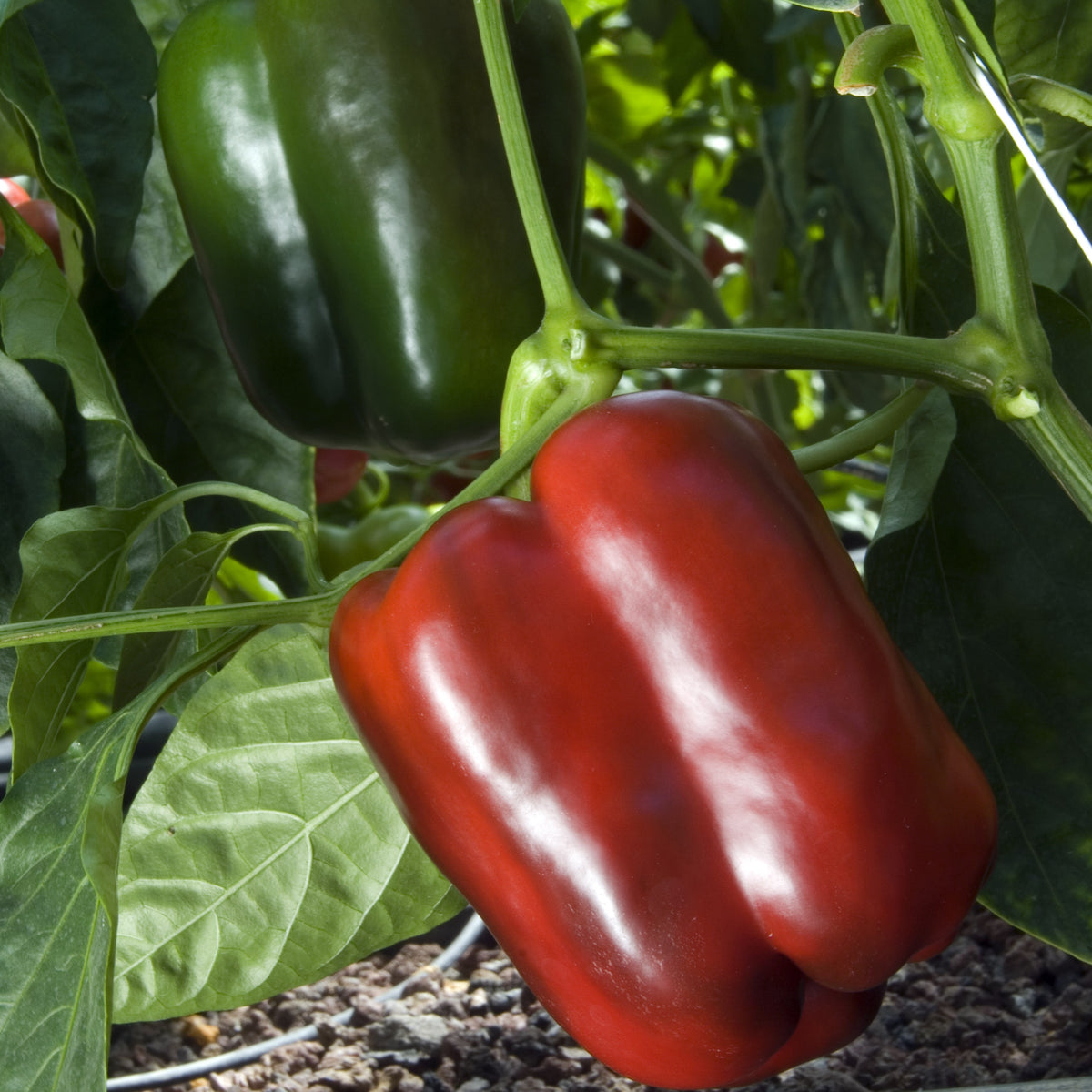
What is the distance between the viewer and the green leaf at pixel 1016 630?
51 cm

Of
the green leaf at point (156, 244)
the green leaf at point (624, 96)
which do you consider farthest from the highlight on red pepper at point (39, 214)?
the green leaf at point (624, 96)

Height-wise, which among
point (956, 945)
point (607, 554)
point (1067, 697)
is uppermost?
point (607, 554)

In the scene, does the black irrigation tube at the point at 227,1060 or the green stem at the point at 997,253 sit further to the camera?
the black irrigation tube at the point at 227,1060

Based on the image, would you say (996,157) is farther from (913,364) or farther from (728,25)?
(728,25)

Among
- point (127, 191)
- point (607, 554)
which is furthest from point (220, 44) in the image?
point (607, 554)

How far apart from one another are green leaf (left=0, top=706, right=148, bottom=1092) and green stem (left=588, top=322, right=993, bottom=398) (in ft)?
0.71

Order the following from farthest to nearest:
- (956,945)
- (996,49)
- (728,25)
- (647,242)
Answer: (647,242), (728,25), (956,945), (996,49)

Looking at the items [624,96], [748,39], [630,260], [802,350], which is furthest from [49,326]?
[624,96]

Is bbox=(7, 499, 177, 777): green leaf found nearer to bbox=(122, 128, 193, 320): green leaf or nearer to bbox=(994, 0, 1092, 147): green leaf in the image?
bbox=(122, 128, 193, 320): green leaf

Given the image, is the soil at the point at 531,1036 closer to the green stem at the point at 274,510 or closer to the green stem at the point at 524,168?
the green stem at the point at 274,510

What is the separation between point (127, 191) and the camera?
56cm

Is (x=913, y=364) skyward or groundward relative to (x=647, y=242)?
skyward

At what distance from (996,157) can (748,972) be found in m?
0.27

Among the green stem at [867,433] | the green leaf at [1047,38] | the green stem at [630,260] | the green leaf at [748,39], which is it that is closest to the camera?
the green stem at [867,433]
